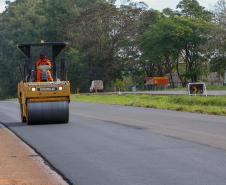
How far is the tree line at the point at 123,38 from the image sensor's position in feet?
274

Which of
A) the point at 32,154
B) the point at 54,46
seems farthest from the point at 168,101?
the point at 32,154

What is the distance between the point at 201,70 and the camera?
86.0 metres

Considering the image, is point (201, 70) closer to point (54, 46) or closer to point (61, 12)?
point (61, 12)

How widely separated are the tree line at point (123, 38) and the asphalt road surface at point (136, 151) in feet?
180

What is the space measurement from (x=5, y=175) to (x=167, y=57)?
78206 millimetres

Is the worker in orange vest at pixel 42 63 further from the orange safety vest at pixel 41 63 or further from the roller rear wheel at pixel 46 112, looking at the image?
the roller rear wheel at pixel 46 112

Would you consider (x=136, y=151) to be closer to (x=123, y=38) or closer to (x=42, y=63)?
(x=42, y=63)

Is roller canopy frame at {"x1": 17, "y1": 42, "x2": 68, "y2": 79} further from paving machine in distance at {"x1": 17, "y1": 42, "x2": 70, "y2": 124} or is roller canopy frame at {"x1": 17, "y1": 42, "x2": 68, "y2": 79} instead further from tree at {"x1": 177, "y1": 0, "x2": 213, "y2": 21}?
tree at {"x1": 177, "y1": 0, "x2": 213, "y2": 21}

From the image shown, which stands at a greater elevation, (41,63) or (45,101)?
(41,63)

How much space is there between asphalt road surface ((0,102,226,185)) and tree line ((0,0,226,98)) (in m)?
54.9

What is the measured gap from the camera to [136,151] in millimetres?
14188

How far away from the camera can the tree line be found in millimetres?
83562

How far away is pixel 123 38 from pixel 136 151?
7782 cm

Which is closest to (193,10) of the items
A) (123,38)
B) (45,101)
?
(123,38)
